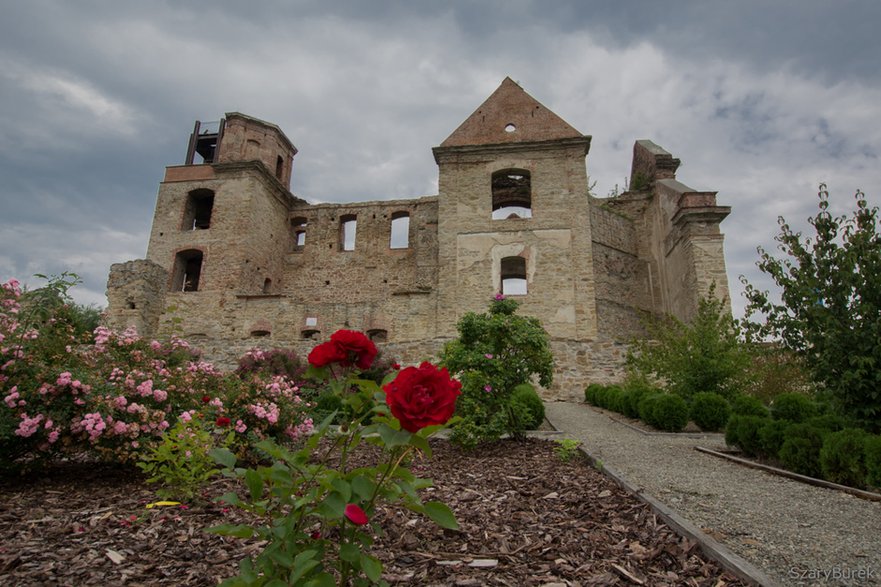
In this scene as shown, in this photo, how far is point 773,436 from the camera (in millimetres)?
5219

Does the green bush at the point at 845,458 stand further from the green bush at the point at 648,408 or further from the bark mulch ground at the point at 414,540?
the green bush at the point at 648,408

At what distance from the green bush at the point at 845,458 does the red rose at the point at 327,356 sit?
15.7ft

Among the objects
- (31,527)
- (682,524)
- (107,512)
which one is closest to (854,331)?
(682,524)

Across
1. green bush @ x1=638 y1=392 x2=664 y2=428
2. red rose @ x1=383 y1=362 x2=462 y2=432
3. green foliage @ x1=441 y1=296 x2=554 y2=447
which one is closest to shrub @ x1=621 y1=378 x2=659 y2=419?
green bush @ x1=638 y1=392 x2=664 y2=428

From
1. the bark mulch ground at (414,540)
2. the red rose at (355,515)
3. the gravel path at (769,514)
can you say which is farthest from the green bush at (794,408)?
the red rose at (355,515)

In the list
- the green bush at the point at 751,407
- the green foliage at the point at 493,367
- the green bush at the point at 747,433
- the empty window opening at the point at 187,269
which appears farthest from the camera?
the empty window opening at the point at 187,269

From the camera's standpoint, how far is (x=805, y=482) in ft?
14.3

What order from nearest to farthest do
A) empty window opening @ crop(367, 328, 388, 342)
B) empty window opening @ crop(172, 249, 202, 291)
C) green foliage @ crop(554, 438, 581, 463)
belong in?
green foliage @ crop(554, 438, 581, 463)
empty window opening @ crop(367, 328, 388, 342)
empty window opening @ crop(172, 249, 202, 291)

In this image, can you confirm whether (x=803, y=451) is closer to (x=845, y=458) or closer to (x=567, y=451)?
(x=845, y=458)

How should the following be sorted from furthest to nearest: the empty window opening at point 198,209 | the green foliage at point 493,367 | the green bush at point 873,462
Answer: the empty window opening at point 198,209, the green foliage at point 493,367, the green bush at point 873,462

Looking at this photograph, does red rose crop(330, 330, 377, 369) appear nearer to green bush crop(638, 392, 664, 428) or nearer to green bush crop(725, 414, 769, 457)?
green bush crop(725, 414, 769, 457)

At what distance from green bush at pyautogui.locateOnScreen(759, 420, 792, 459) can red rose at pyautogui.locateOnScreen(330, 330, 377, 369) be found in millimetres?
5250

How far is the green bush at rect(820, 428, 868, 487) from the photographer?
4.13m

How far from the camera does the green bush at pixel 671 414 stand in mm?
7730
